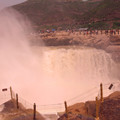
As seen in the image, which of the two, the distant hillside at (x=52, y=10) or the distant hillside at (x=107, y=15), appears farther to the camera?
the distant hillside at (x=52, y=10)

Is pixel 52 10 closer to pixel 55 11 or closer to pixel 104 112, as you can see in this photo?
pixel 55 11

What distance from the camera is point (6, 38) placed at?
29172mm

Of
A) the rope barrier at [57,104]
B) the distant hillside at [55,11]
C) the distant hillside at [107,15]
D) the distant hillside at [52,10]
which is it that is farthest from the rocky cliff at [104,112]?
the distant hillside at [52,10]

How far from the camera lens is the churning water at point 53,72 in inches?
730

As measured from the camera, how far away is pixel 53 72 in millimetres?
22359

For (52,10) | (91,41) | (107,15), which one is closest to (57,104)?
(91,41)

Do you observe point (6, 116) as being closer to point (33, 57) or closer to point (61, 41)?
point (33, 57)

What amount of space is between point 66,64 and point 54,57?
1884 millimetres

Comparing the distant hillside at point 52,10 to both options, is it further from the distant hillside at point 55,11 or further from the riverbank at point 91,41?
the riverbank at point 91,41

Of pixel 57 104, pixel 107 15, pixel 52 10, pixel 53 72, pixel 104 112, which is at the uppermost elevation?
pixel 52 10

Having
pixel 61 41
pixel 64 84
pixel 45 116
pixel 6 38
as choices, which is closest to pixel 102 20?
pixel 61 41

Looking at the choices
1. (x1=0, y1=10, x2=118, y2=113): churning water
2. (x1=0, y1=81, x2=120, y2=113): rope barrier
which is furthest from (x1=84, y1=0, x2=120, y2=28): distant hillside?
(x1=0, y1=81, x2=120, y2=113): rope barrier

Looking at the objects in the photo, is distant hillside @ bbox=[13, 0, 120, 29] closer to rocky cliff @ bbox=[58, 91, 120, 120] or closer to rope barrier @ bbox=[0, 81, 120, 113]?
rope barrier @ bbox=[0, 81, 120, 113]

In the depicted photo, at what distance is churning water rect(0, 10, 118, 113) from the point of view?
18.5 metres
